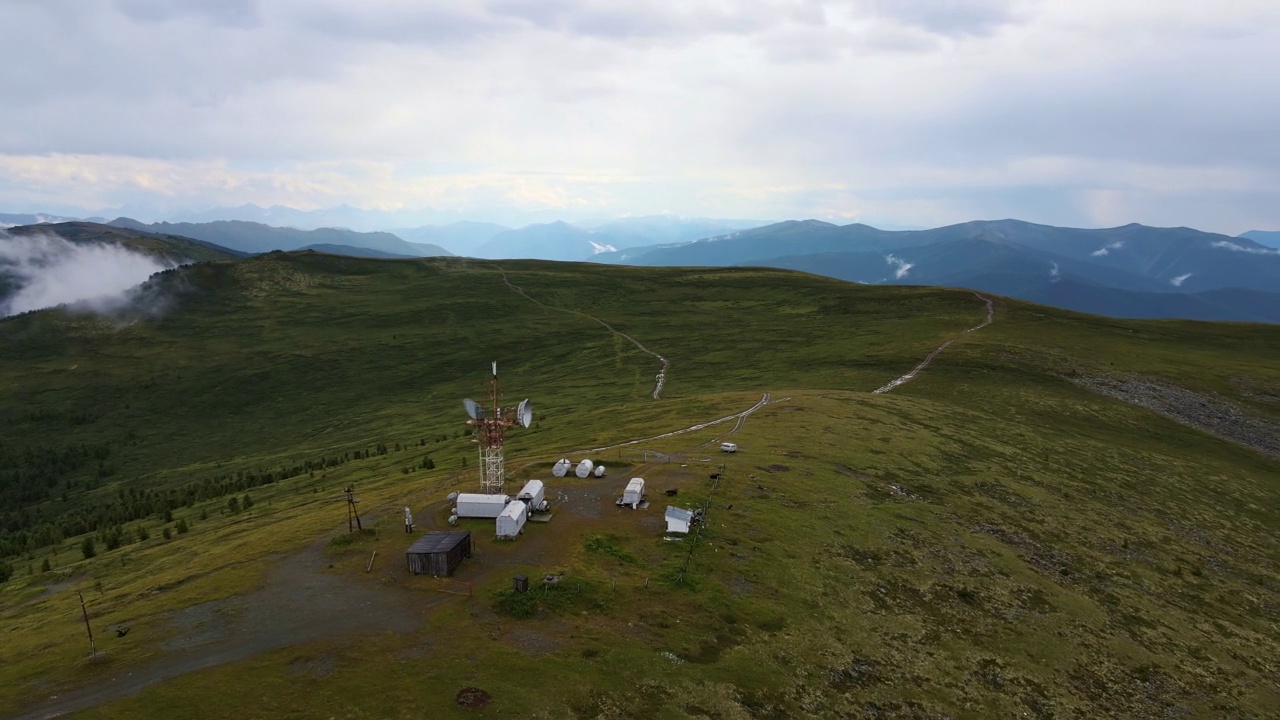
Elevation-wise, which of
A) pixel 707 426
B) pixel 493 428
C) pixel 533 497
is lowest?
pixel 707 426

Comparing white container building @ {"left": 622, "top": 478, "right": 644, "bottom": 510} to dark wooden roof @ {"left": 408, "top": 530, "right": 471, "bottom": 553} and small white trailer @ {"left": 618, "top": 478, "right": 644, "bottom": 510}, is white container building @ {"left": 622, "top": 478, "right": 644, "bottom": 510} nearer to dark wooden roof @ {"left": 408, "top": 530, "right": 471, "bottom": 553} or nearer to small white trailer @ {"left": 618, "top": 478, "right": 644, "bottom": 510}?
small white trailer @ {"left": 618, "top": 478, "right": 644, "bottom": 510}

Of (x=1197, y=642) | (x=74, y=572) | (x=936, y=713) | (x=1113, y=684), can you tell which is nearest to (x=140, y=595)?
(x=74, y=572)

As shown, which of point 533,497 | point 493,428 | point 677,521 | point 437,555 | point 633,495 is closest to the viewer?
point 437,555

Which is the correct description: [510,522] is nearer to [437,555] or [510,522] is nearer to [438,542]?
[438,542]

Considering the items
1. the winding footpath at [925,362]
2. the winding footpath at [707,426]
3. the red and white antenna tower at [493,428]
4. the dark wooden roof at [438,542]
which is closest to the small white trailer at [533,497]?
the red and white antenna tower at [493,428]

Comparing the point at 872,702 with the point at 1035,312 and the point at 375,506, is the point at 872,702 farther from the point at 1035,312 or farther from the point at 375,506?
the point at 1035,312

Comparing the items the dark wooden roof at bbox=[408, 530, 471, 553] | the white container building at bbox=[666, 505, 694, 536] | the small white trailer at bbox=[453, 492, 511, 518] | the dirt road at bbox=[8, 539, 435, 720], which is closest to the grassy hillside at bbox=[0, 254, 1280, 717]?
the dirt road at bbox=[8, 539, 435, 720]

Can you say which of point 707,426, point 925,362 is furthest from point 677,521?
point 925,362
